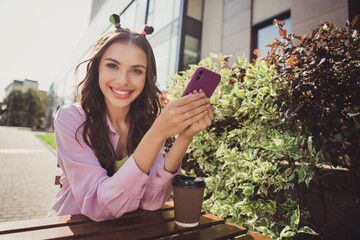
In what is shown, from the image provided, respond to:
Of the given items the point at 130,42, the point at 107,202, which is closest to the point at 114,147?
the point at 107,202

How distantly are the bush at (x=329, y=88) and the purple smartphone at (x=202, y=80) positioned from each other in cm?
61

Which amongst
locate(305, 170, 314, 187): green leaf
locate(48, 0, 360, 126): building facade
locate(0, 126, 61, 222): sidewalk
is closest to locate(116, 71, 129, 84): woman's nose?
locate(305, 170, 314, 187): green leaf

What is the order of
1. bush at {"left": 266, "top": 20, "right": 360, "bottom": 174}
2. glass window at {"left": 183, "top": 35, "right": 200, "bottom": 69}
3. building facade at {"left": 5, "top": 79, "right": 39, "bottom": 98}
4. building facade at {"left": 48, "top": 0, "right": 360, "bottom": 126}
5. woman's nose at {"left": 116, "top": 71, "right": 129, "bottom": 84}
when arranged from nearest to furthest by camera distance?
1. bush at {"left": 266, "top": 20, "right": 360, "bottom": 174}
2. woman's nose at {"left": 116, "top": 71, "right": 129, "bottom": 84}
3. building facade at {"left": 48, "top": 0, "right": 360, "bottom": 126}
4. glass window at {"left": 183, "top": 35, "right": 200, "bottom": 69}
5. building facade at {"left": 5, "top": 79, "right": 39, "bottom": 98}

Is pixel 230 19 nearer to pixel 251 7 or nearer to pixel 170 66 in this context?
pixel 251 7

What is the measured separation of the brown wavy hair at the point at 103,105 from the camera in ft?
4.79

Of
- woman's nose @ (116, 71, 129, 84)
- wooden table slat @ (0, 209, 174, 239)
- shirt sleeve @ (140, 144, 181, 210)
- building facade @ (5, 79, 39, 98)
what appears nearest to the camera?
wooden table slat @ (0, 209, 174, 239)

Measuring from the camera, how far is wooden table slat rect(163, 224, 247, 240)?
933 millimetres

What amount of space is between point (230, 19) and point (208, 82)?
21.9 feet

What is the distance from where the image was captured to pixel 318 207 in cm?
229

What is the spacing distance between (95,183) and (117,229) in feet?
0.90

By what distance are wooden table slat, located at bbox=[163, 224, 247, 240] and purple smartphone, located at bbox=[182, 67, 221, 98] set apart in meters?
0.65

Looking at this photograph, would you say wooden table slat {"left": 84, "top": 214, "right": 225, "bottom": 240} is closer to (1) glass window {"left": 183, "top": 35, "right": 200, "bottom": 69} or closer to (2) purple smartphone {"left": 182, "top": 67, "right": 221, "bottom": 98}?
(2) purple smartphone {"left": 182, "top": 67, "right": 221, "bottom": 98}

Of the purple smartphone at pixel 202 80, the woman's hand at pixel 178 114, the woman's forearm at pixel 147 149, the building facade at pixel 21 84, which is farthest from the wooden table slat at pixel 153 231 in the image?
the building facade at pixel 21 84

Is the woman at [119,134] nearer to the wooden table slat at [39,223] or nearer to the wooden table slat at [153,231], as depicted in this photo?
the wooden table slat at [39,223]
